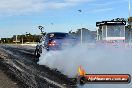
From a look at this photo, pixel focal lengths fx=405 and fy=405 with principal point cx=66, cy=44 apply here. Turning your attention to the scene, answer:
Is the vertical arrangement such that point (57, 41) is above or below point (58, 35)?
below

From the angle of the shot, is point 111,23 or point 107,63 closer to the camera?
point 107,63

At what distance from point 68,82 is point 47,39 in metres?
13.2

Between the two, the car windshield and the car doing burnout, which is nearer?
the car doing burnout

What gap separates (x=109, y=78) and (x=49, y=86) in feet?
16.3

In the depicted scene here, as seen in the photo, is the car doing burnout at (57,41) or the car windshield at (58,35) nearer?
the car doing burnout at (57,41)

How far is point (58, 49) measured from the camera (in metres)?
25.9

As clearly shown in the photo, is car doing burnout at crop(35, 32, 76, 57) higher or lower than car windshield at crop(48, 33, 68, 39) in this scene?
lower

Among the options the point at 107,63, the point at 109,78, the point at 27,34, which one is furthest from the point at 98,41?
the point at 27,34

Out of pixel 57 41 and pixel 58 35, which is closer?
pixel 57 41

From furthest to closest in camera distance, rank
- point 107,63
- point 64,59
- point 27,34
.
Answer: point 27,34 → point 64,59 → point 107,63

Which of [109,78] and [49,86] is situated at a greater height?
[109,78]

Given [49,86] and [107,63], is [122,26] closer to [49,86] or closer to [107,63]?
[107,63]

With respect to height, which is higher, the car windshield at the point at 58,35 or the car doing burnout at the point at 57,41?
the car windshield at the point at 58,35

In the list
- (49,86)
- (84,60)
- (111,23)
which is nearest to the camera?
(49,86)
